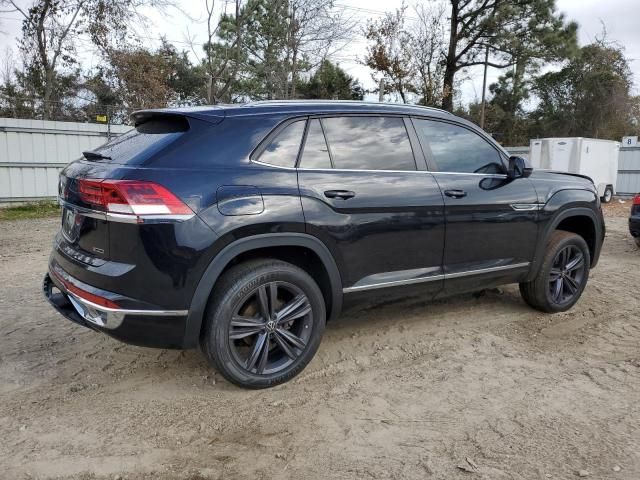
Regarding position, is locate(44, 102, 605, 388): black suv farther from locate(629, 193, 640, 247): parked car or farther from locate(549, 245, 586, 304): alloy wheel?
locate(629, 193, 640, 247): parked car

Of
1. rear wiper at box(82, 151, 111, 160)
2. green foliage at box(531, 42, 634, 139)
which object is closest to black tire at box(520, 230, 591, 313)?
rear wiper at box(82, 151, 111, 160)

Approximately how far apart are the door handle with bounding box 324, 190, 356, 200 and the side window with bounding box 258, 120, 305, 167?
287mm

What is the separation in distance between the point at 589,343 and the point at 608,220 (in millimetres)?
9628

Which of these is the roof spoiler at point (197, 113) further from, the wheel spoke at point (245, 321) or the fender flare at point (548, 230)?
the fender flare at point (548, 230)

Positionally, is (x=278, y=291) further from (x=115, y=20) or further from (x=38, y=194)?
(x=115, y=20)

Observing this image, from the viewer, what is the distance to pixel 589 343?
4023mm

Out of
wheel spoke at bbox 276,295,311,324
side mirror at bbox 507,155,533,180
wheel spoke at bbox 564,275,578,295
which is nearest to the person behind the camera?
wheel spoke at bbox 276,295,311,324

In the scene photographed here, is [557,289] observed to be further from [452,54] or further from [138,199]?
[452,54]

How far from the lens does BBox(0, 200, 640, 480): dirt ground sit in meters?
2.49

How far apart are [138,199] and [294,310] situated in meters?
1.17

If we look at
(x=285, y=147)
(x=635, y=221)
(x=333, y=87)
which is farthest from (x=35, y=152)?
(x=333, y=87)

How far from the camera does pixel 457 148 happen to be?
4.05 metres

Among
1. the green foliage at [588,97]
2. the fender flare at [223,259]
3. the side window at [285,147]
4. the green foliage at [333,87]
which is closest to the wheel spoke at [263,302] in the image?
the fender flare at [223,259]

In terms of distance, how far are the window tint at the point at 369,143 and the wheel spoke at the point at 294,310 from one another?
915mm
